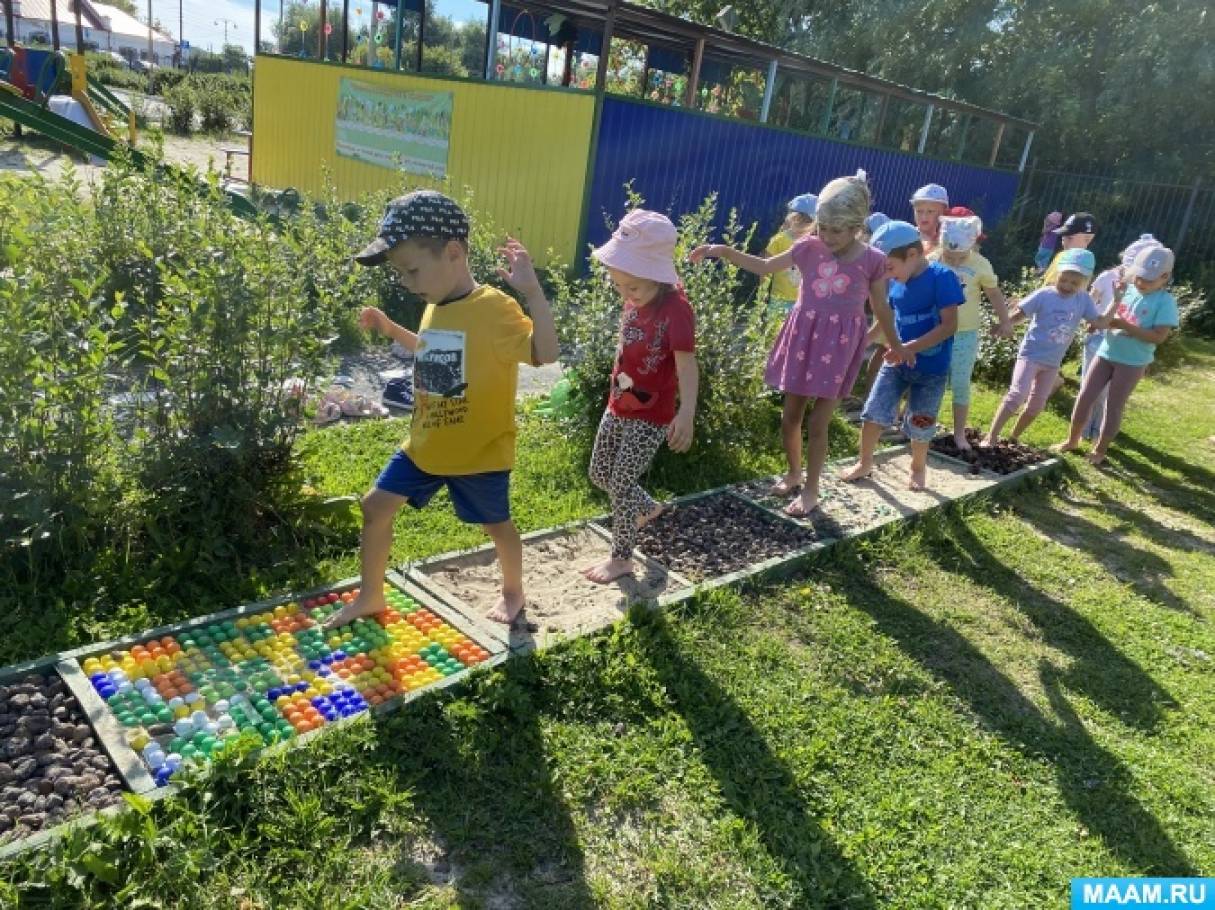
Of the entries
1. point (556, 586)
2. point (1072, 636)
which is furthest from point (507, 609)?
point (1072, 636)

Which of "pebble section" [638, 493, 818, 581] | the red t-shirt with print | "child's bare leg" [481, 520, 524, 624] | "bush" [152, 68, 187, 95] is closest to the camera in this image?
"child's bare leg" [481, 520, 524, 624]

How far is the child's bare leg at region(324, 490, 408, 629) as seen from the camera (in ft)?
10.6

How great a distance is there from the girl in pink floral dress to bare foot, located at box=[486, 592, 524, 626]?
6.34 ft

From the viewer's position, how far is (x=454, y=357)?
120 inches

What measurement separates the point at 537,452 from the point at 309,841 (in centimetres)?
338

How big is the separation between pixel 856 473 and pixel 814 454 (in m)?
0.92

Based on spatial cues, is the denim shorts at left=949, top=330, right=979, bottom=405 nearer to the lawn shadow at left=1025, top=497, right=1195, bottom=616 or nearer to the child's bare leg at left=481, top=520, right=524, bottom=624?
the lawn shadow at left=1025, top=497, right=1195, bottom=616

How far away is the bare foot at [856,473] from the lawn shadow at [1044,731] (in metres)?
1.30

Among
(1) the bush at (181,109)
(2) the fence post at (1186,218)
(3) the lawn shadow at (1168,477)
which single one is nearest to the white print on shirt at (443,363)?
(3) the lawn shadow at (1168,477)

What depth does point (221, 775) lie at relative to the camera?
8.25 feet

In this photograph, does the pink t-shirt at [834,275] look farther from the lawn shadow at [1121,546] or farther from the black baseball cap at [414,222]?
the black baseball cap at [414,222]

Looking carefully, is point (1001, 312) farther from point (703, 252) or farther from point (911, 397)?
point (703, 252)

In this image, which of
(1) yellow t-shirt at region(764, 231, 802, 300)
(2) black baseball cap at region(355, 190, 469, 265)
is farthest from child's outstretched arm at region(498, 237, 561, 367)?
(1) yellow t-shirt at region(764, 231, 802, 300)

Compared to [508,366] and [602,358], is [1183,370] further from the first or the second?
[508,366]
